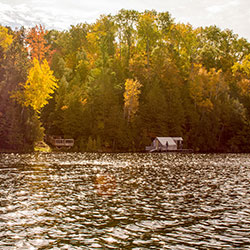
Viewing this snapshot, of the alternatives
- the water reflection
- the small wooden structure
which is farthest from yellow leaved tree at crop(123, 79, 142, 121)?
the water reflection

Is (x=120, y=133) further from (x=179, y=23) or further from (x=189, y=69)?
(x=179, y=23)

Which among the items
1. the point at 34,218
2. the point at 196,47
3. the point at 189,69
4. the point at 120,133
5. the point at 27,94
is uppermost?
the point at 196,47

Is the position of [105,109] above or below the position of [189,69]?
below

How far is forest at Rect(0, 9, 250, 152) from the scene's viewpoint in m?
68.2

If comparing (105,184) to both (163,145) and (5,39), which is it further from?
(163,145)

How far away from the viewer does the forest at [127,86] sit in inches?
2687

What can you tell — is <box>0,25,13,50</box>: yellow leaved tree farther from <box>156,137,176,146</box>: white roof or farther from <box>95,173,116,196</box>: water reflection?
<box>95,173,116,196</box>: water reflection

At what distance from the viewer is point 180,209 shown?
56.6 feet

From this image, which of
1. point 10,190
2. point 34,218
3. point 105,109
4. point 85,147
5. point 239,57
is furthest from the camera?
point 239,57

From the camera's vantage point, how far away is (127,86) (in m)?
89.5

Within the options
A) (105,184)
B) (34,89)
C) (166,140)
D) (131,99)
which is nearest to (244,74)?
(166,140)

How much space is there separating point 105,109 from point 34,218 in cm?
7202

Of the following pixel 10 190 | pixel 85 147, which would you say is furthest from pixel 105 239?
pixel 85 147

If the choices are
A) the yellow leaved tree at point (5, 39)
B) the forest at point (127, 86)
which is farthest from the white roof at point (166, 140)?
the yellow leaved tree at point (5, 39)
